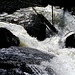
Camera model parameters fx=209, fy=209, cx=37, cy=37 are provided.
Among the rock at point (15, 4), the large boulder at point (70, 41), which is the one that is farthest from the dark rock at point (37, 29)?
the rock at point (15, 4)

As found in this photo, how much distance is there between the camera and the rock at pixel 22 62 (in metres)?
5.91

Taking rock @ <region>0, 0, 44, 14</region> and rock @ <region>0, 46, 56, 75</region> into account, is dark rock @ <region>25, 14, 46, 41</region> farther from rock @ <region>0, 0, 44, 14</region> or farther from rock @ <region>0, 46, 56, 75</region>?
rock @ <region>0, 0, 44, 14</region>

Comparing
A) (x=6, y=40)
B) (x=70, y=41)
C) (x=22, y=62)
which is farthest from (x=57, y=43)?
(x=22, y=62)

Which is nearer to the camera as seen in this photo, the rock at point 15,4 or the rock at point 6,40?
the rock at point 6,40

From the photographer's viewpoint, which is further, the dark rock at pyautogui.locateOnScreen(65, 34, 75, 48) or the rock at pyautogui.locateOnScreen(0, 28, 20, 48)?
the dark rock at pyautogui.locateOnScreen(65, 34, 75, 48)

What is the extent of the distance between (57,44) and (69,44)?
55 cm

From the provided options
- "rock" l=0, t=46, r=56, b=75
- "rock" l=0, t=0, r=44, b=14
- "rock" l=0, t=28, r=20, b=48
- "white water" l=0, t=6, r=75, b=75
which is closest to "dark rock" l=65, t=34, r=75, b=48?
"white water" l=0, t=6, r=75, b=75

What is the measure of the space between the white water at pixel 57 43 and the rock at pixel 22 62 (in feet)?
1.08

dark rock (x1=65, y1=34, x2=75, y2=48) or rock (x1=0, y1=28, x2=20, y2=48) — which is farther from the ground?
rock (x1=0, y1=28, x2=20, y2=48)

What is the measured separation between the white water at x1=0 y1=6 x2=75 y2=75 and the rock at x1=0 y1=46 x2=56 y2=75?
1.08ft

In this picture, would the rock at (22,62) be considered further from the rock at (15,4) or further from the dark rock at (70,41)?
the rock at (15,4)

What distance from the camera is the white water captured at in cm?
684

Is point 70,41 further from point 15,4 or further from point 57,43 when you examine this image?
point 15,4

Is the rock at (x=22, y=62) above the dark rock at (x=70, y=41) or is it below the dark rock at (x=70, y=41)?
above
